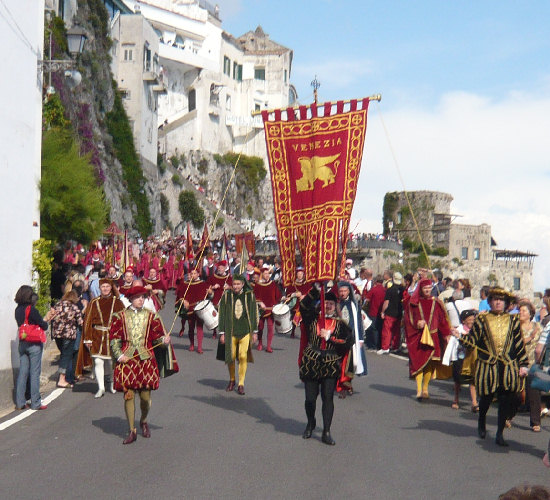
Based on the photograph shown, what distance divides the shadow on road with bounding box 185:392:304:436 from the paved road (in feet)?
0.08

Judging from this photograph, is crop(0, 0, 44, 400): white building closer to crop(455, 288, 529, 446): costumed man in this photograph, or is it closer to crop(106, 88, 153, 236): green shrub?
crop(455, 288, 529, 446): costumed man

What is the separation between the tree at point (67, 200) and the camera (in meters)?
23.9

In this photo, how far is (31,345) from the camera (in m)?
12.1

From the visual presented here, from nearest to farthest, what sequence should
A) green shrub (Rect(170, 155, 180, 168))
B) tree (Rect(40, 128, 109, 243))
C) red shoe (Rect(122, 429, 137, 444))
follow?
1. red shoe (Rect(122, 429, 137, 444))
2. tree (Rect(40, 128, 109, 243))
3. green shrub (Rect(170, 155, 180, 168))

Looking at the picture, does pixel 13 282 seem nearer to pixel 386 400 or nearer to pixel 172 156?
pixel 386 400

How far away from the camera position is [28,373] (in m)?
12.2

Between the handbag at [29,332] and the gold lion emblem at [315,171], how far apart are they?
3920 mm

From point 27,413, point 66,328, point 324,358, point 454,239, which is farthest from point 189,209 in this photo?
point 324,358

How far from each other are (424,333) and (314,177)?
319 centimetres

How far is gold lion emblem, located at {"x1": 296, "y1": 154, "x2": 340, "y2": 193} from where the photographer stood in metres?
11.8

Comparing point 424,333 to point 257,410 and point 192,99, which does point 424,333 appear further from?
point 192,99

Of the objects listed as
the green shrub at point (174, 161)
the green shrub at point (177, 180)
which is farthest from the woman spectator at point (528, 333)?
the green shrub at point (174, 161)

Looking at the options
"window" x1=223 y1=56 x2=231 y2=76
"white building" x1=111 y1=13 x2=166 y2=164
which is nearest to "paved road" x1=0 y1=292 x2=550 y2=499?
"white building" x1=111 y1=13 x2=166 y2=164

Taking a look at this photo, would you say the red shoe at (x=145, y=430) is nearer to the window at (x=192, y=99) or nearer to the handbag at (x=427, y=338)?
the handbag at (x=427, y=338)
